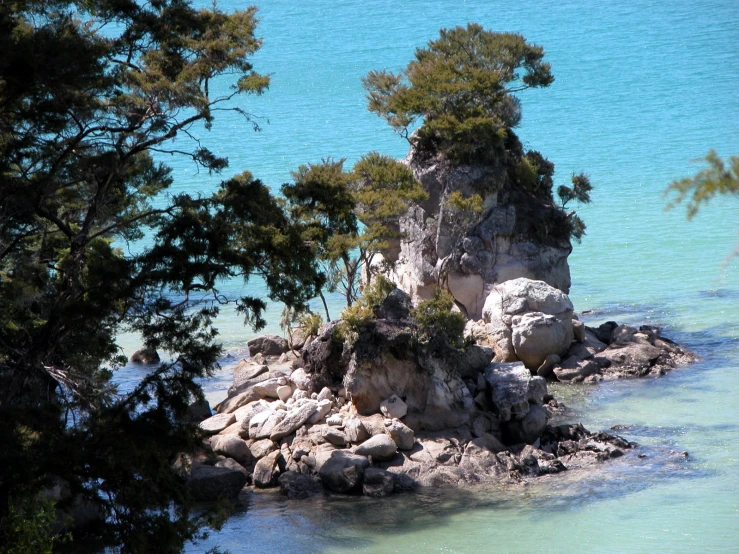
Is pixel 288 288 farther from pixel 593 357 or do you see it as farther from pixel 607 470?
pixel 593 357

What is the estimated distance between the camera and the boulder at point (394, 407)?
23.1 m

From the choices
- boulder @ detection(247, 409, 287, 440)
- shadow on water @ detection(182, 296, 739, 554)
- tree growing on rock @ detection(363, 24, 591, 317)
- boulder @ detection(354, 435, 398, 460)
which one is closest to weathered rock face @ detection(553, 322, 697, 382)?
tree growing on rock @ detection(363, 24, 591, 317)

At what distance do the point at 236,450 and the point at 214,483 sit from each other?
1442mm

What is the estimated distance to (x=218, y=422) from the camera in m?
24.4

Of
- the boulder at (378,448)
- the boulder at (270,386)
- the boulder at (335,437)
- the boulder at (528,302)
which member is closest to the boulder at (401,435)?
the boulder at (378,448)

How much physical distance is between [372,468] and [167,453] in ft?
25.8

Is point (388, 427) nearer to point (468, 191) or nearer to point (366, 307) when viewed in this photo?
point (366, 307)

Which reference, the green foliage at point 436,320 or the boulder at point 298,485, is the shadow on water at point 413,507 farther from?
the green foliage at point 436,320

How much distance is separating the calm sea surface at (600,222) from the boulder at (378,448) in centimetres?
Result: 121

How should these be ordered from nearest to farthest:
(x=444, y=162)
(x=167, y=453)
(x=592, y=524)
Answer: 1. (x=167, y=453)
2. (x=592, y=524)
3. (x=444, y=162)

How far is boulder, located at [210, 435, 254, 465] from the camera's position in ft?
74.9

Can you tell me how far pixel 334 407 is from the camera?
78.2 ft

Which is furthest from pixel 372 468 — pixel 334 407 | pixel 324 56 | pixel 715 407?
pixel 324 56

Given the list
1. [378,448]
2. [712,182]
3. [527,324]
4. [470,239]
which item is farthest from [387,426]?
[712,182]
